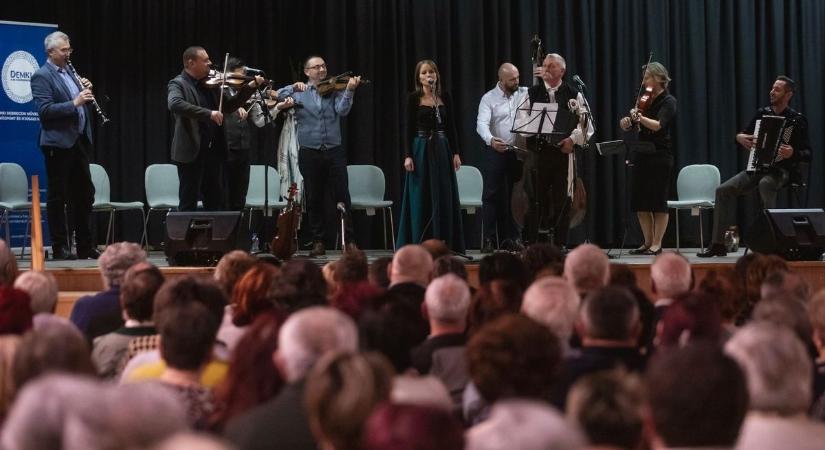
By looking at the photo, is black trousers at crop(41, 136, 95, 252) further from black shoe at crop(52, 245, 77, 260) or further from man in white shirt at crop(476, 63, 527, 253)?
man in white shirt at crop(476, 63, 527, 253)

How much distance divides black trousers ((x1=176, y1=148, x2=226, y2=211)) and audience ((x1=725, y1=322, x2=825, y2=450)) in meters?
6.21

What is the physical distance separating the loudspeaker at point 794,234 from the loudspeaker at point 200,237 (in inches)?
150

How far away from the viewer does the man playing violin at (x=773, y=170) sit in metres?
8.58

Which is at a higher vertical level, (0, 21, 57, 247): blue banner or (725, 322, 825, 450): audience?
(0, 21, 57, 247): blue banner

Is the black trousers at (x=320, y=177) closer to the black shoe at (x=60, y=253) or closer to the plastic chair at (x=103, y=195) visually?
the plastic chair at (x=103, y=195)

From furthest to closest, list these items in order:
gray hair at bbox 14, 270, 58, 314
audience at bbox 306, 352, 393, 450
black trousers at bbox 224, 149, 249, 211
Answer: black trousers at bbox 224, 149, 249, 211
gray hair at bbox 14, 270, 58, 314
audience at bbox 306, 352, 393, 450

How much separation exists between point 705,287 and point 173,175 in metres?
6.92

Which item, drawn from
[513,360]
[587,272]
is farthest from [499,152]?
[513,360]

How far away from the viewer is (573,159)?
28.0 ft

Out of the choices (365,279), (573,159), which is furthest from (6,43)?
(365,279)

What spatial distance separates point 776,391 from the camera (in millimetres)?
2367

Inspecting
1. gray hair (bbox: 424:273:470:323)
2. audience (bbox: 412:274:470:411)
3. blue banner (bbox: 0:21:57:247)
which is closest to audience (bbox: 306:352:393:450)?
audience (bbox: 412:274:470:411)

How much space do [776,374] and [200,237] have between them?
18.4ft

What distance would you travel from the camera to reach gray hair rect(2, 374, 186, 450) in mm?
1571
